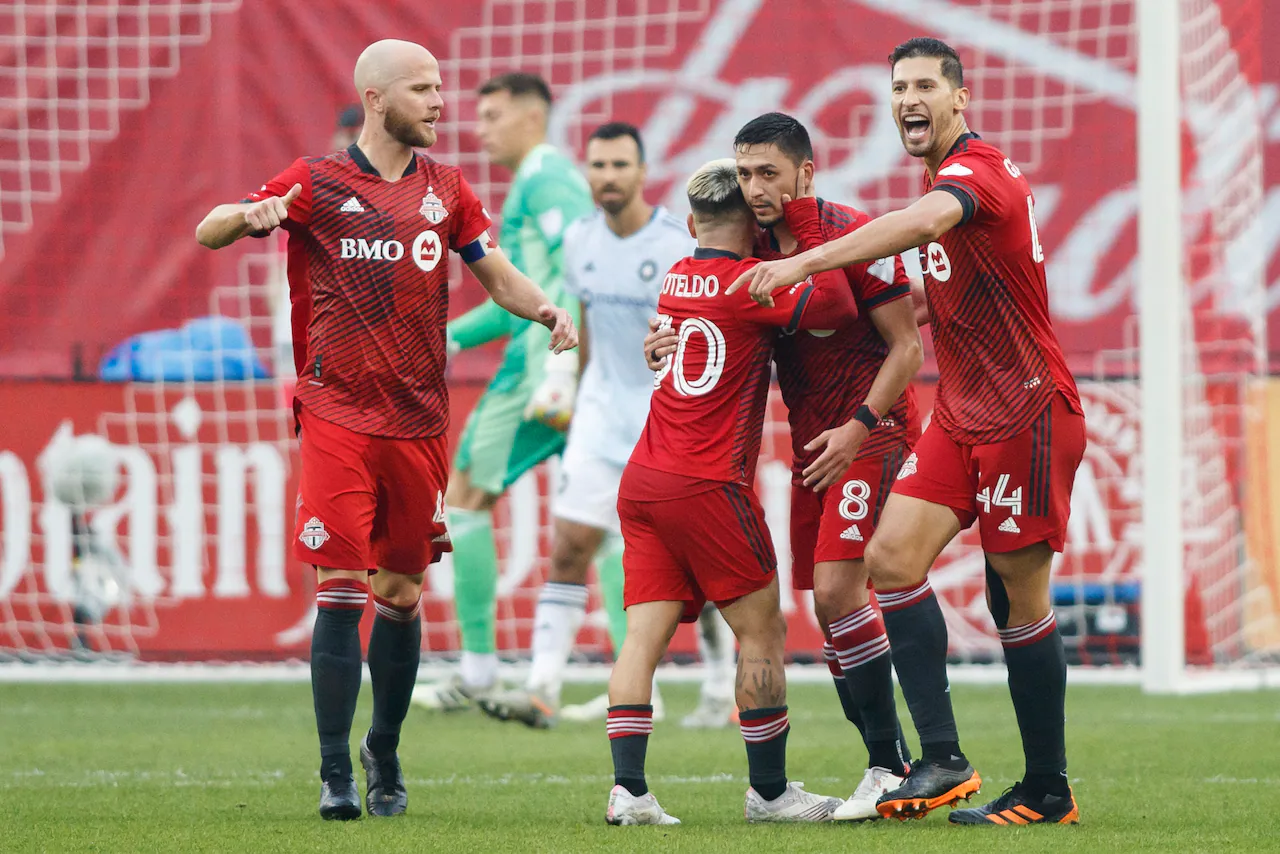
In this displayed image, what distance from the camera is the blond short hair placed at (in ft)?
17.0

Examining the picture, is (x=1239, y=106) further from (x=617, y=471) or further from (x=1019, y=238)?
(x=1019, y=238)

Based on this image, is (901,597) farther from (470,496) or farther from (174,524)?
(174,524)

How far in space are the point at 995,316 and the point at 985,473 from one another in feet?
1.38

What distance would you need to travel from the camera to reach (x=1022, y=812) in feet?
16.3

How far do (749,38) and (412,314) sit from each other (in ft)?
20.5

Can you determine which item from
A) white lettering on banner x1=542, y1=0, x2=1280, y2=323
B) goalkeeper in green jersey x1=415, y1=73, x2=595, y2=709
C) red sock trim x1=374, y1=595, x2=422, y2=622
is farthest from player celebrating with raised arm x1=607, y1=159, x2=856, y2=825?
white lettering on banner x1=542, y1=0, x2=1280, y2=323

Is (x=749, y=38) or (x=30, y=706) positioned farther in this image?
(x=749, y=38)

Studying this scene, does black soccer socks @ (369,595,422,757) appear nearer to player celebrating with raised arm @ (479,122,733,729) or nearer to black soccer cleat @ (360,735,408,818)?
black soccer cleat @ (360,735,408,818)

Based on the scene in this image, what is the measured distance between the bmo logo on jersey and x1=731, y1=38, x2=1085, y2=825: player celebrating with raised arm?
0.96 m

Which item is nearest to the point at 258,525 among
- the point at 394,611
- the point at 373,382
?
the point at 394,611

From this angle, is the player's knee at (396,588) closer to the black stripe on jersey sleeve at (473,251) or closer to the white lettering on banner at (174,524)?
the black stripe on jersey sleeve at (473,251)

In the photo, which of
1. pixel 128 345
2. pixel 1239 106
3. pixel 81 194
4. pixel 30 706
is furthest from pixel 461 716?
pixel 1239 106

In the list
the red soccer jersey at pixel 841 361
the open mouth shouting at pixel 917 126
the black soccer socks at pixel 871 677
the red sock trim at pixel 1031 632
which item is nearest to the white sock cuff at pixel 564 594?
the red soccer jersey at pixel 841 361

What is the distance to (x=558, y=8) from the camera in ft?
36.4
